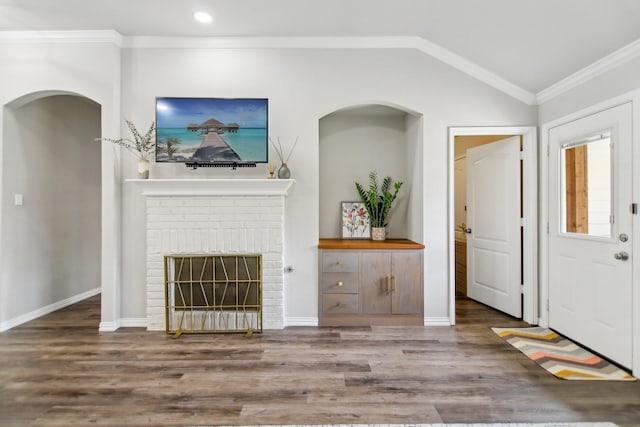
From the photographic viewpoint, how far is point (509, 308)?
138 inches

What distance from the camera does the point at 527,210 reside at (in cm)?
329

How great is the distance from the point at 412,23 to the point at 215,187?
2.38 meters

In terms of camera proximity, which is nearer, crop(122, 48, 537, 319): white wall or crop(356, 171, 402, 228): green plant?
crop(122, 48, 537, 319): white wall

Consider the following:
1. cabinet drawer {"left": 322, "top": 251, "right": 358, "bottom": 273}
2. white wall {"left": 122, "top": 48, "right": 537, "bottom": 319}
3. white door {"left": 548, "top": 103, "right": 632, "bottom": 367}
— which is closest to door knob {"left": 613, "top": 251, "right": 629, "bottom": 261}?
white door {"left": 548, "top": 103, "right": 632, "bottom": 367}

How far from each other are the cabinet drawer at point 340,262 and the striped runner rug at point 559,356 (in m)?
1.48

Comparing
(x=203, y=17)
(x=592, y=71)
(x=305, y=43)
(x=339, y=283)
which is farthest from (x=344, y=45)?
(x=339, y=283)

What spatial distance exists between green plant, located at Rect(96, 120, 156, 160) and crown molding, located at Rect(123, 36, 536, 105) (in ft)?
2.73

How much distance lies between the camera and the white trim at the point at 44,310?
10.6 feet

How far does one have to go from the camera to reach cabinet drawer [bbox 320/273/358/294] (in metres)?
3.28

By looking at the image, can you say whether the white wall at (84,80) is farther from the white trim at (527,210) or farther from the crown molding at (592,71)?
the crown molding at (592,71)

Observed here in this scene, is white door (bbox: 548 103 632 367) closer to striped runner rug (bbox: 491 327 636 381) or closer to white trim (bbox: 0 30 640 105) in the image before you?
striped runner rug (bbox: 491 327 636 381)

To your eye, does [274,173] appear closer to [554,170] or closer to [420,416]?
[420,416]

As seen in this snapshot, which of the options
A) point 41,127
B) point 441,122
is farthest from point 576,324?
point 41,127

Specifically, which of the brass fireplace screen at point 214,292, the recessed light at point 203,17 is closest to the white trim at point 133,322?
the brass fireplace screen at point 214,292
